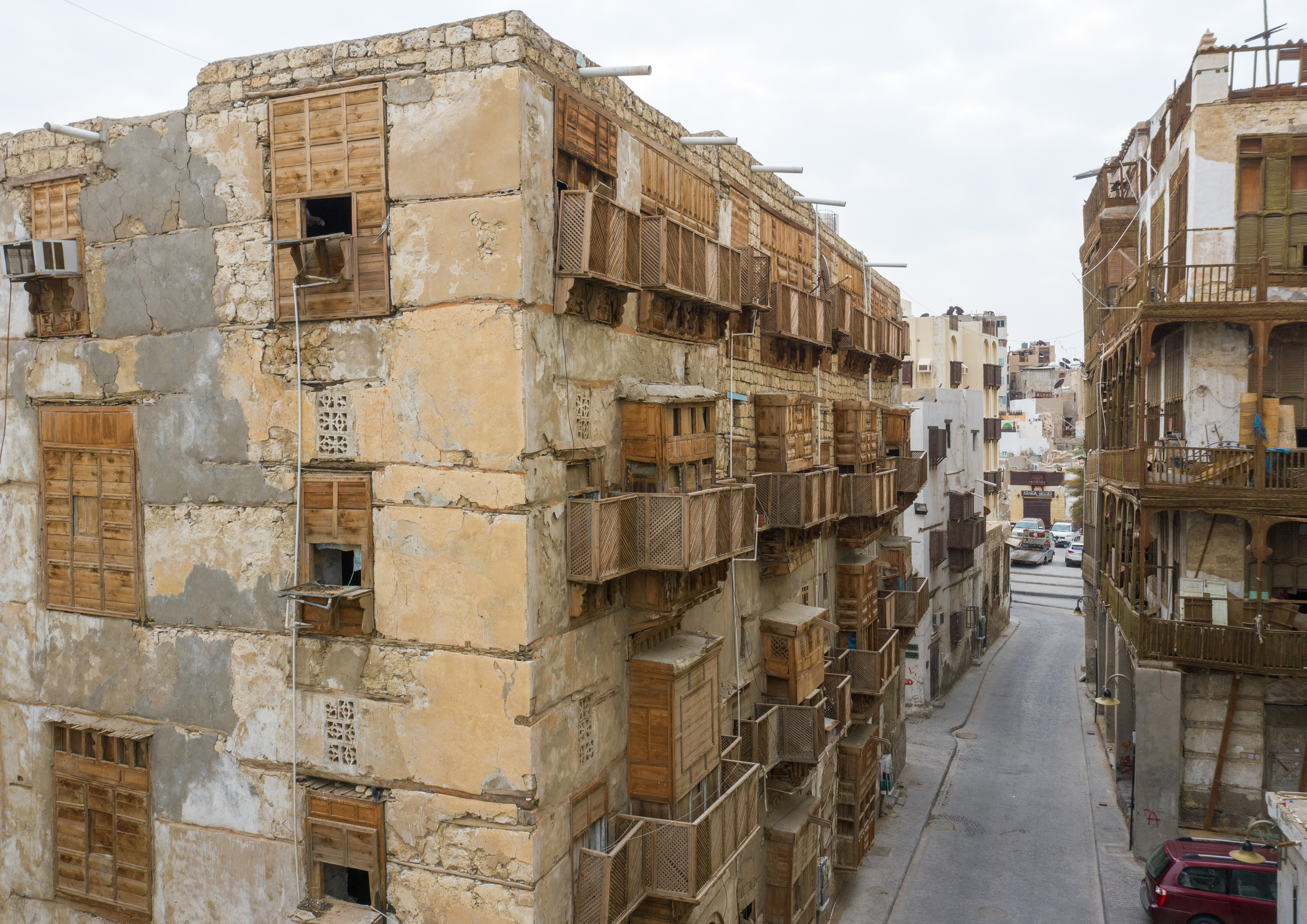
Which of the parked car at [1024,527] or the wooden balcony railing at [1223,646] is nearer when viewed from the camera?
the wooden balcony railing at [1223,646]

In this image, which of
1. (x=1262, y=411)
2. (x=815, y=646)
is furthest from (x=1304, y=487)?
(x=815, y=646)

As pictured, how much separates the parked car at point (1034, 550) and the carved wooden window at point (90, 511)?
234 ft

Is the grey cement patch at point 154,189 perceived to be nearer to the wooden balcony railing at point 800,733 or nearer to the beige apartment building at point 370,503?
the beige apartment building at point 370,503

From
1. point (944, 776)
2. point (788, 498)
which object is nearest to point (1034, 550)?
point (944, 776)

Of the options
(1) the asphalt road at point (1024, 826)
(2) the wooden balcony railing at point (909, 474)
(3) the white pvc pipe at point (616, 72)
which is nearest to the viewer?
(3) the white pvc pipe at point (616, 72)

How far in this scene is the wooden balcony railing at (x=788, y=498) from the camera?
18.0 meters

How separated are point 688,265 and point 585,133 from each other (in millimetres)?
2572

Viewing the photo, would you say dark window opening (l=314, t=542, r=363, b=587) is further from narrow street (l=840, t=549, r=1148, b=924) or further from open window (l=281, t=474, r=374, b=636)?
narrow street (l=840, t=549, r=1148, b=924)

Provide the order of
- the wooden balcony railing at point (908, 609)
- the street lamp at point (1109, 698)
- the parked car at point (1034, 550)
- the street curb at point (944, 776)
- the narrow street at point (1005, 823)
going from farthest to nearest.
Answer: the parked car at point (1034, 550) → the wooden balcony railing at point (908, 609) → the street lamp at point (1109, 698) → the street curb at point (944, 776) → the narrow street at point (1005, 823)

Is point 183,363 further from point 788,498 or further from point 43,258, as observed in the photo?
point 788,498

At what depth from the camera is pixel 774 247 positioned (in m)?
20.1

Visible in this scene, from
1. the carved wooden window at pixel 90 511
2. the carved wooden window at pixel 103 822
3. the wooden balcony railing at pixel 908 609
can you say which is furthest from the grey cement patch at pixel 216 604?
the wooden balcony railing at pixel 908 609

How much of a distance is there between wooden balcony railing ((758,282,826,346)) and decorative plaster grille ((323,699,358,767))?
413 inches

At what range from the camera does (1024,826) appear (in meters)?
26.7
